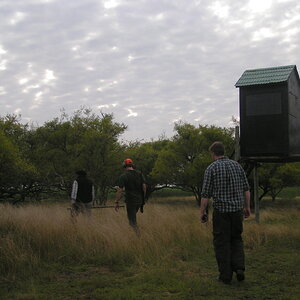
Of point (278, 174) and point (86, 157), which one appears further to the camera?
point (278, 174)

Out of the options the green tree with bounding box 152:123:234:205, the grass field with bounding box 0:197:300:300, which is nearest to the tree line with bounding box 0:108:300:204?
the green tree with bounding box 152:123:234:205

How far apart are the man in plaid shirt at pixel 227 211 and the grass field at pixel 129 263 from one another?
0.26 metres

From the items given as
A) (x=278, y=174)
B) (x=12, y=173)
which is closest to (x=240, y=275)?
(x=12, y=173)

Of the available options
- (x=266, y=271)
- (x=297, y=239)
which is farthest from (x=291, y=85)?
(x=266, y=271)

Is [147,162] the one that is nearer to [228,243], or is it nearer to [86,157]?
[86,157]

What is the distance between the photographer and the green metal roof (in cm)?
1124

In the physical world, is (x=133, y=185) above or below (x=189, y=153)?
below

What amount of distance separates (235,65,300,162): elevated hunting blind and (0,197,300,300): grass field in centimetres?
323

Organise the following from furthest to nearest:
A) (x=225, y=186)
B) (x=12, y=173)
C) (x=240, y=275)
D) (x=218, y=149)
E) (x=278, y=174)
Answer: (x=278, y=174) < (x=12, y=173) < (x=218, y=149) < (x=225, y=186) < (x=240, y=275)

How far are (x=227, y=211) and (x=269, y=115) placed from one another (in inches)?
269

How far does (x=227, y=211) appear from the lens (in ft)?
16.7

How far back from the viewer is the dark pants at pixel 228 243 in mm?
4992

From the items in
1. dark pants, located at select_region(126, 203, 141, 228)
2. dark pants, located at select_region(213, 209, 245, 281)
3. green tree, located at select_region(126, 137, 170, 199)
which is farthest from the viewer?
green tree, located at select_region(126, 137, 170, 199)

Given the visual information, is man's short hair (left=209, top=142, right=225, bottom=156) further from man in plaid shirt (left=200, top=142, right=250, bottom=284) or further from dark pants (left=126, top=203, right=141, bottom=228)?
dark pants (left=126, top=203, right=141, bottom=228)
